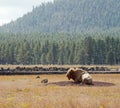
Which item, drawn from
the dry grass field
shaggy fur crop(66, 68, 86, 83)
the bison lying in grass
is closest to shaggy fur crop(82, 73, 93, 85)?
the bison lying in grass

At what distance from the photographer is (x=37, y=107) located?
20.4 m

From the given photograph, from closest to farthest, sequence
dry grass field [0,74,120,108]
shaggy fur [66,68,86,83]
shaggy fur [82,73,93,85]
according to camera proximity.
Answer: dry grass field [0,74,120,108]
shaggy fur [82,73,93,85]
shaggy fur [66,68,86,83]

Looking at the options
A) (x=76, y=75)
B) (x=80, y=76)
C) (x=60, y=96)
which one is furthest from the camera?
(x=76, y=75)

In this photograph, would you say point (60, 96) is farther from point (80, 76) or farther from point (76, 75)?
point (76, 75)

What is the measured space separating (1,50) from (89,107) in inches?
7002

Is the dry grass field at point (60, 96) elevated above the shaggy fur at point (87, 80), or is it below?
below

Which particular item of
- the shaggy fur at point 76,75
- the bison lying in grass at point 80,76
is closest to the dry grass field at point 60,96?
the bison lying in grass at point 80,76

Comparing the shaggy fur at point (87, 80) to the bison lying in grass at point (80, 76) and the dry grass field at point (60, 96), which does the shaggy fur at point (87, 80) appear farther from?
the dry grass field at point (60, 96)

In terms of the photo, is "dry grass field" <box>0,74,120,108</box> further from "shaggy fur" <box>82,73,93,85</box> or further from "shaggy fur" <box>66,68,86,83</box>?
"shaggy fur" <box>66,68,86,83</box>

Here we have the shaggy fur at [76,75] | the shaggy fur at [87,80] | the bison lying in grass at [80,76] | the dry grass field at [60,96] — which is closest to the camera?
the dry grass field at [60,96]

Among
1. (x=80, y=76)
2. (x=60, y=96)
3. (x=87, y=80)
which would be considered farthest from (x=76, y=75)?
(x=60, y=96)

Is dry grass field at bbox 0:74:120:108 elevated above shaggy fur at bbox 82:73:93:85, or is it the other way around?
shaggy fur at bbox 82:73:93:85

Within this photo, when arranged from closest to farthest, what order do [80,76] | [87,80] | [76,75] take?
1. [87,80]
2. [80,76]
3. [76,75]

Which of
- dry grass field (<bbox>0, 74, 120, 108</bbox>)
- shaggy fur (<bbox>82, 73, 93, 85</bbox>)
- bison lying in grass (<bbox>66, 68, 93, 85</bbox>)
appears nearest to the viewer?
dry grass field (<bbox>0, 74, 120, 108</bbox>)
